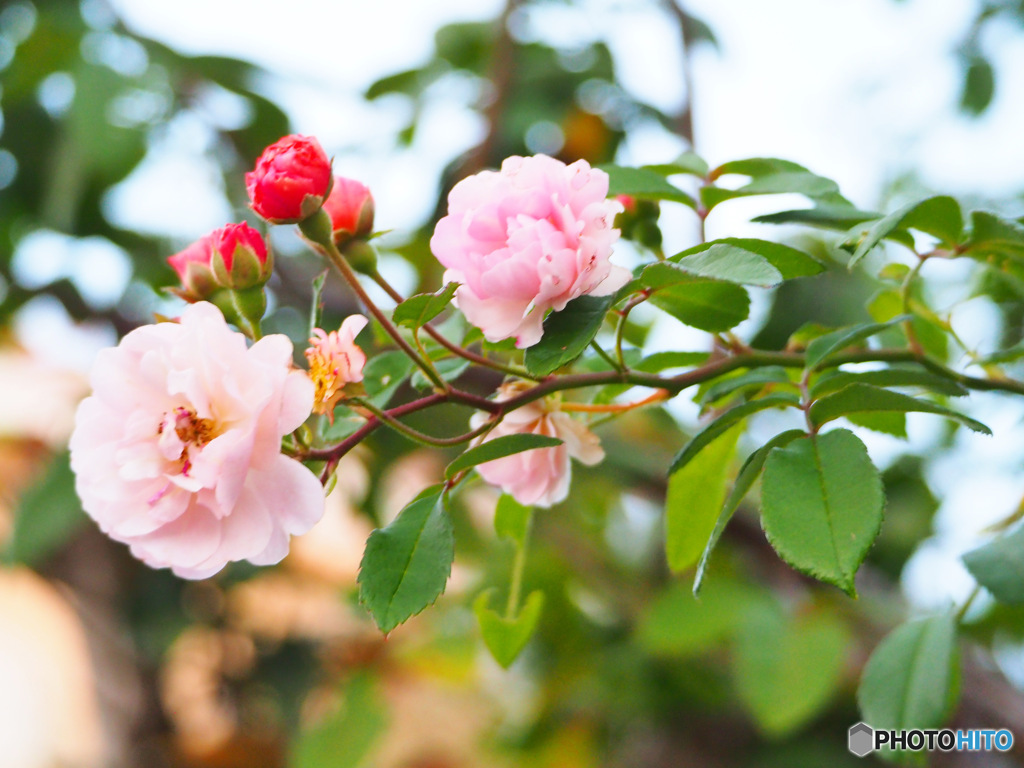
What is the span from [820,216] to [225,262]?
0.78ft

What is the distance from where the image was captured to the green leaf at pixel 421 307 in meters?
0.28

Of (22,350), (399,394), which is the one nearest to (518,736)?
(399,394)

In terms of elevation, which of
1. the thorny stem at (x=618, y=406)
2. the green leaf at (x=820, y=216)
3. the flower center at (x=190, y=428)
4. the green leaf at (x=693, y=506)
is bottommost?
the green leaf at (x=693, y=506)

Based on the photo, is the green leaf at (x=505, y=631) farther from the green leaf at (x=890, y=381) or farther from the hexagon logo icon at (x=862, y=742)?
the hexagon logo icon at (x=862, y=742)

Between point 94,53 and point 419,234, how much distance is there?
14.9 inches

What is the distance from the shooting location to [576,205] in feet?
0.93

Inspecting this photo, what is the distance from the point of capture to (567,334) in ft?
0.89

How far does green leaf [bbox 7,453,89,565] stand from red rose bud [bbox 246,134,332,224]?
2.13 ft

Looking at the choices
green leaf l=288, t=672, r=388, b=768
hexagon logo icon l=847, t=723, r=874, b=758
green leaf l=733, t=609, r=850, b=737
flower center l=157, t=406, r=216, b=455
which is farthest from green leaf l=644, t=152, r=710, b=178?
green leaf l=288, t=672, r=388, b=768

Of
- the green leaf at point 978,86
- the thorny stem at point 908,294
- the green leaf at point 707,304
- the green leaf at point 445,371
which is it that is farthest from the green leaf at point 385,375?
the green leaf at point 978,86

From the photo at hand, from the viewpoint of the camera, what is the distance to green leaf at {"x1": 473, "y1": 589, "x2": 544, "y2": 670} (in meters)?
0.34

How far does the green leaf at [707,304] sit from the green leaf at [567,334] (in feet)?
0.13

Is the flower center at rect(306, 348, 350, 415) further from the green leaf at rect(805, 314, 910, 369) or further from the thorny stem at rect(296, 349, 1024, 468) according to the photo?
the green leaf at rect(805, 314, 910, 369)

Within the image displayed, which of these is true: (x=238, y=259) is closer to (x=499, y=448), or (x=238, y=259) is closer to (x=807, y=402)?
(x=499, y=448)
